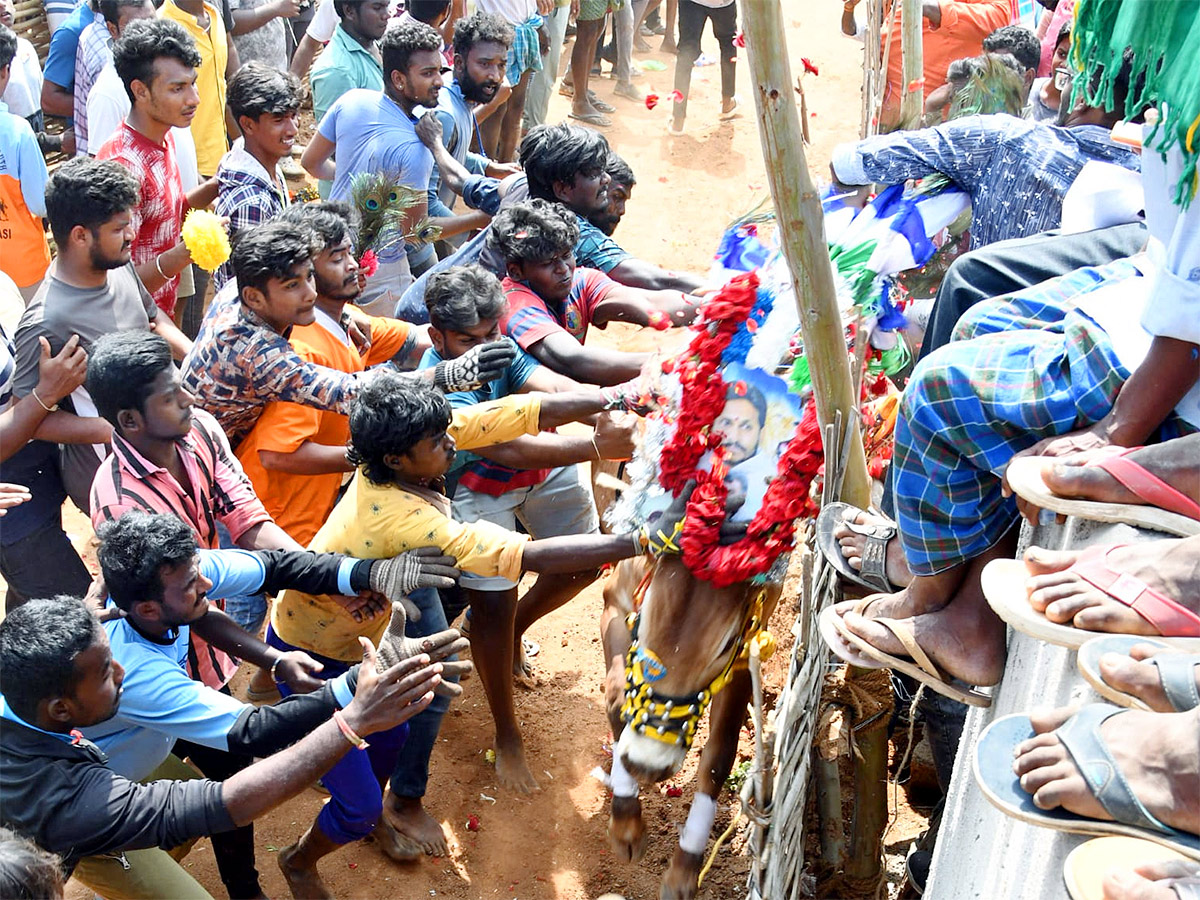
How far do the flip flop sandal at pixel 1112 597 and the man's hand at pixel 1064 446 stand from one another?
1.10ft

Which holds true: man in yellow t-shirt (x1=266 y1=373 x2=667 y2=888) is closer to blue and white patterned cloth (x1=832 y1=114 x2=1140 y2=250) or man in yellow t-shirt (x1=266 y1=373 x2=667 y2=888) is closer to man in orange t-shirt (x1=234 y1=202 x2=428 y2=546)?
man in orange t-shirt (x1=234 y1=202 x2=428 y2=546)

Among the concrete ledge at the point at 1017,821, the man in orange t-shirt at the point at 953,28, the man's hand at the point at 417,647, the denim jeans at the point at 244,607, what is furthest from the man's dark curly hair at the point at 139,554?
the man in orange t-shirt at the point at 953,28

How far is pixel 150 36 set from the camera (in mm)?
5809

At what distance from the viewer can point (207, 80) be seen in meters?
7.46

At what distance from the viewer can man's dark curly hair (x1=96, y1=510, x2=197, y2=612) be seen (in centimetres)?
→ 361

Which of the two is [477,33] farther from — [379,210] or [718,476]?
[718,476]

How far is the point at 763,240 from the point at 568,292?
3.67 ft

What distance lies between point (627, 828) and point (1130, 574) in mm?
2368

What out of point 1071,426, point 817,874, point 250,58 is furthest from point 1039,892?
point 250,58

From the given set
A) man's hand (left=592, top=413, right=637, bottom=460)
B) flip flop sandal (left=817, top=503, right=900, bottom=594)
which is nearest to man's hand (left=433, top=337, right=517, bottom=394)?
man's hand (left=592, top=413, right=637, bottom=460)

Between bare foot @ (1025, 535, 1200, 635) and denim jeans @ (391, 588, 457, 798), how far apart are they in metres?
2.64

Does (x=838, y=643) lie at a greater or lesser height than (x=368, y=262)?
greater

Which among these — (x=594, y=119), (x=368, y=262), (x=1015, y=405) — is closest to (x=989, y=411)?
(x=1015, y=405)

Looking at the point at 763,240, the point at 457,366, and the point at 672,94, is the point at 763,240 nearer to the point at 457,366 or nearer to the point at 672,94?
the point at 457,366
